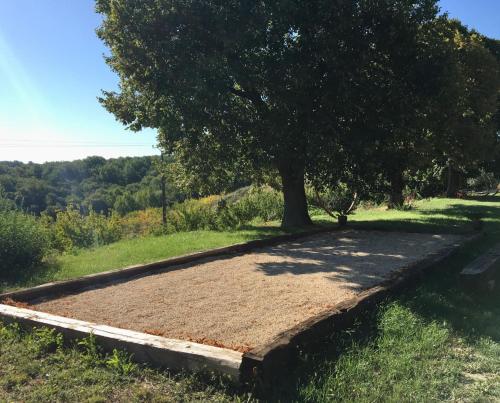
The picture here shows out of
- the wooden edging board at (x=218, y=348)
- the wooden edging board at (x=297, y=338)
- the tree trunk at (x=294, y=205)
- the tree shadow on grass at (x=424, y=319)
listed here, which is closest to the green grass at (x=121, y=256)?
the tree trunk at (x=294, y=205)

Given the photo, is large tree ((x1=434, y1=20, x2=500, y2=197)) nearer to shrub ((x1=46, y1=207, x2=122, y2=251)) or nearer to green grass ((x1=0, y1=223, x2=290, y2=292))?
green grass ((x1=0, y1=223, x2=290, y2=292))

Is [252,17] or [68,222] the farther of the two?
[68,222]

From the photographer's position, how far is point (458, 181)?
98.4 feet

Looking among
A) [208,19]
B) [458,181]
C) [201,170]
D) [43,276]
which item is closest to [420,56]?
[208,19]

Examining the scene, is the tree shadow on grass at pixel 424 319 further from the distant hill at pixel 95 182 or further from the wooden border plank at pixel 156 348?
the distant hill at pixel 95 182

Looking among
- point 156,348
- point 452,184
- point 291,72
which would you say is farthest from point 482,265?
point 452,184

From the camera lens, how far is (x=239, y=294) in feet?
18.5

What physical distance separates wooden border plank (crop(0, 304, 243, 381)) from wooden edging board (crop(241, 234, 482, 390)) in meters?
0.12

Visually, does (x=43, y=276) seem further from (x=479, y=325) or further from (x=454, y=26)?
(x=454, y=26)

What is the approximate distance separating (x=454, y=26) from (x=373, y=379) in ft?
70.7

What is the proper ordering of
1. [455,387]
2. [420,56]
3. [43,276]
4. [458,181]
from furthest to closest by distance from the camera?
1. [458,181]
2. [420,56]
3. [43,276]
4. [455,387]

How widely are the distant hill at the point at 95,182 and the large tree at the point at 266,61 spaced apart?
75.4ft

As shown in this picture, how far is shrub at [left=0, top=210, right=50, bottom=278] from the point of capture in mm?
7438

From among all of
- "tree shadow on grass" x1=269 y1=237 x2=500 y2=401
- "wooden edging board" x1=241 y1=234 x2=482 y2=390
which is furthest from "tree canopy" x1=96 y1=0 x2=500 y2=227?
"wooden edging board" x1=241 y1=234 x2=482 y2=390
